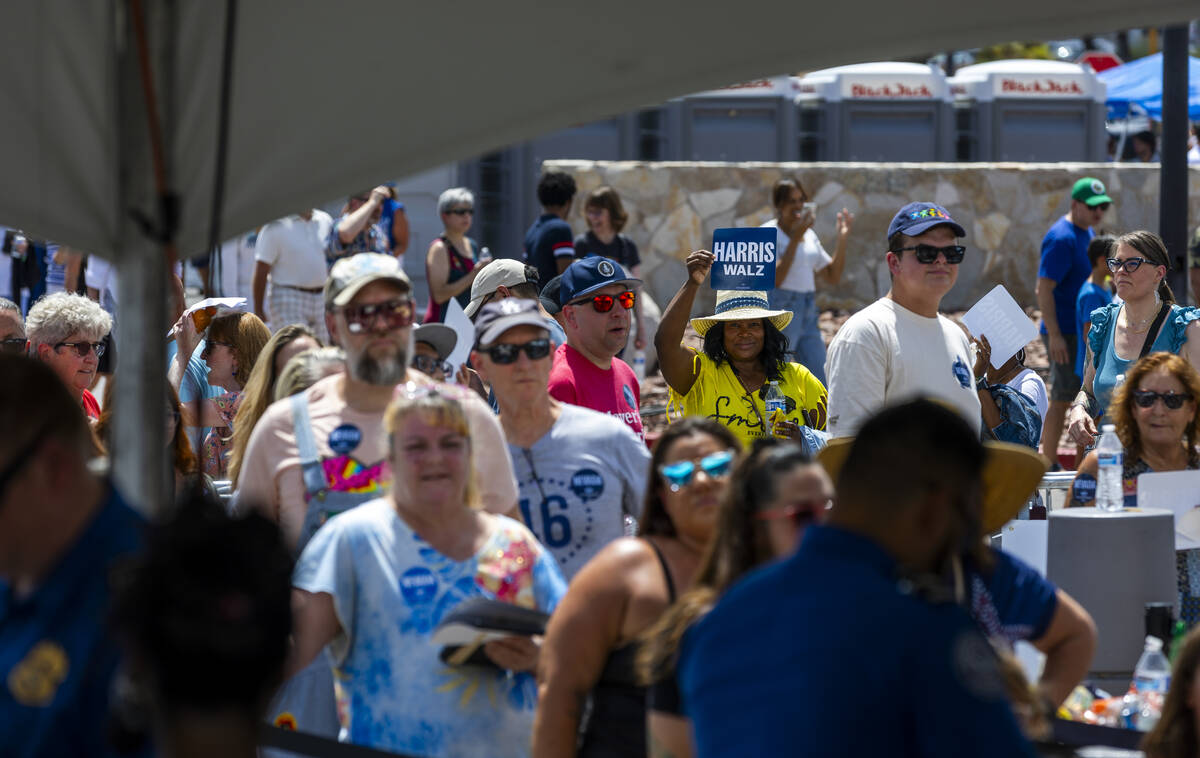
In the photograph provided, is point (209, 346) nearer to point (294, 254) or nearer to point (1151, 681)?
point (294, 254)

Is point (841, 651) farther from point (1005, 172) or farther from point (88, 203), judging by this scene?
point (1005, 172)

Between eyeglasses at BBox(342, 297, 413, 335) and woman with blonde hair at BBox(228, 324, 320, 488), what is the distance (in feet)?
2.54

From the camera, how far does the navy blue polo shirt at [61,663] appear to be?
219 cm

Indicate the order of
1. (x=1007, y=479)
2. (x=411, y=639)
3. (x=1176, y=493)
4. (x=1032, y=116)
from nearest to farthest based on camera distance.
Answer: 1. (x=411, y=639)
2. (x=1007, y=479)
3. (x=1176, y=493)
4. (x=1032, y=116)

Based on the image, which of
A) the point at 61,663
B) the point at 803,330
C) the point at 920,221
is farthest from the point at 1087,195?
the point at 61,663

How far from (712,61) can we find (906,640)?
1458 mm

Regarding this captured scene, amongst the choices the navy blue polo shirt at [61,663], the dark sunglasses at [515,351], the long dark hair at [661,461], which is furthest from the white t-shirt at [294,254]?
the navy blue polo shirt at [61,663]

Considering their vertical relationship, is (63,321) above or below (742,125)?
below

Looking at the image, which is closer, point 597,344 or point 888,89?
point 597,344

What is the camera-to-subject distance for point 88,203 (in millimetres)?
2883

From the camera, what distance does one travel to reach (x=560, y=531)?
14.5 ft

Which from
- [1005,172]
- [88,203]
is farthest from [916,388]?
[1005,172]

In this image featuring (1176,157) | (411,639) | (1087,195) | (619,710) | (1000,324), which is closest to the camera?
(619,710)

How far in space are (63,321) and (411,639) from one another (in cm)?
357
